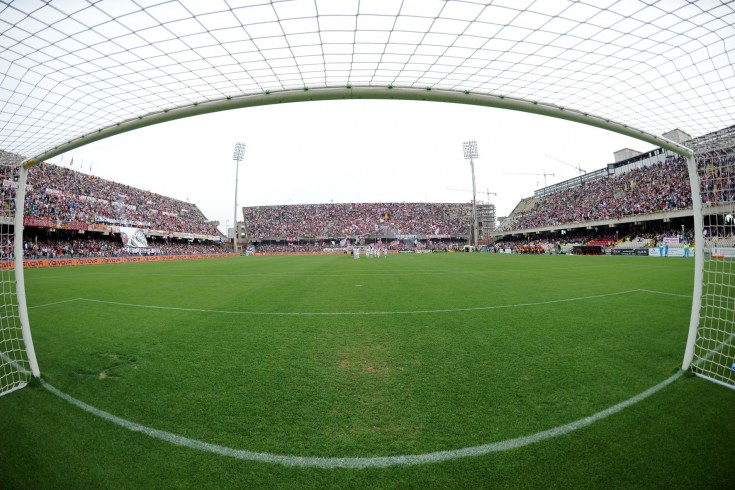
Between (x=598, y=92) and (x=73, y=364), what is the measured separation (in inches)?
318

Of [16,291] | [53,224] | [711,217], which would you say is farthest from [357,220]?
[711,217]

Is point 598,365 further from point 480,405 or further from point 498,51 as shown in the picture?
point 498,51

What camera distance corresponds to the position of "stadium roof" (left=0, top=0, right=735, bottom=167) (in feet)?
9.76

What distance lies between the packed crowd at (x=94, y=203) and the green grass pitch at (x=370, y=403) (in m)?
34.2

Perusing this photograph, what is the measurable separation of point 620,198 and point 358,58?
5304cm

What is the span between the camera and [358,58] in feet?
11.6

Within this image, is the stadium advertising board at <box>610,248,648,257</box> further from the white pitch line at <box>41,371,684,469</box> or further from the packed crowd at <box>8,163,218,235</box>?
the packed crowd at <box>8,163,218,235</box>

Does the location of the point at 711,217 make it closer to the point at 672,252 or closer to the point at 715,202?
the point at 715,202

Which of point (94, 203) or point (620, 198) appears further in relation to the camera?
point (620, 198)

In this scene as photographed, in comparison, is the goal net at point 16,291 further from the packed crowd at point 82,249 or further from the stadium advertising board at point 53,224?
the stadium advertising board at point 53,224

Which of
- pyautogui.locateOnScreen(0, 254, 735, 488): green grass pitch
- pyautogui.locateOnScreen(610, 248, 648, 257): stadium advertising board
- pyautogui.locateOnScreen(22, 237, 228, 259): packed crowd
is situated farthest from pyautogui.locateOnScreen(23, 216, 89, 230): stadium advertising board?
pyautogui.locateOnScreen(610, 248, 648, 257): stadium advertising board

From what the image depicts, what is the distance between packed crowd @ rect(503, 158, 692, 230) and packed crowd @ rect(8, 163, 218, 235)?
6062 cm

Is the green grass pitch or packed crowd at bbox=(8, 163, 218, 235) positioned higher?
packed crowd at bbox=(8, 163, 218, 235)

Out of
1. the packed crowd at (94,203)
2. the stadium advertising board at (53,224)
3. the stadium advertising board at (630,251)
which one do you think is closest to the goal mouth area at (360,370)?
the stadium advertising board at (630,251)
